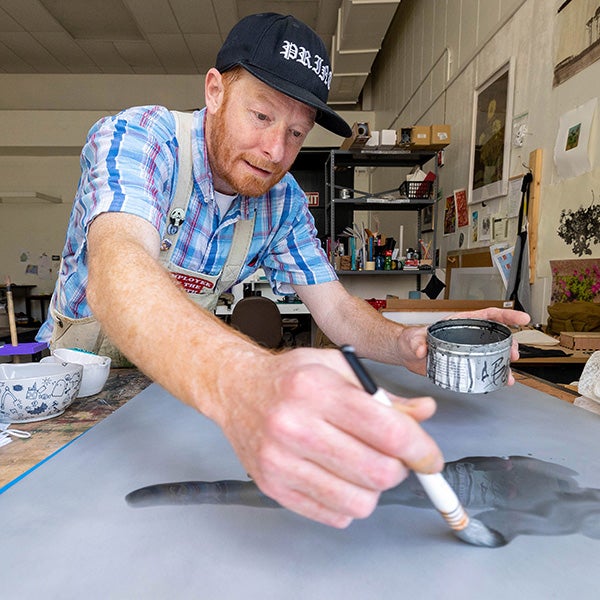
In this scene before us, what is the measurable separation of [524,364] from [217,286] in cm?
89

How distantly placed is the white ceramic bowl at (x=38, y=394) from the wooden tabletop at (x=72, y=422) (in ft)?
0.07

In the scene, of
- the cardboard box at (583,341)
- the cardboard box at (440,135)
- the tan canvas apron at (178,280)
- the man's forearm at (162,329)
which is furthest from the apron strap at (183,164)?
the cardboard box at (440,135)

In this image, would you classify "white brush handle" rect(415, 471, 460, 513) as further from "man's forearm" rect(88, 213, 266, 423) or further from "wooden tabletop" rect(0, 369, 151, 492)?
"wooden tabletop" rect(0, 369, 151, 492)

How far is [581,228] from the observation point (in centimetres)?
154

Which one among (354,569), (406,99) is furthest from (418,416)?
(406,99)

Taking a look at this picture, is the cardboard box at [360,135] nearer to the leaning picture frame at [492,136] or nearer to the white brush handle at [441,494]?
the leaning picture frame at [492,136]

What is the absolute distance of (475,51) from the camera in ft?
7.89

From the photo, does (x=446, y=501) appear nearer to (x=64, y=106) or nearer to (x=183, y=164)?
(x=183, y=164)

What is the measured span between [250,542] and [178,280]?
73 cm

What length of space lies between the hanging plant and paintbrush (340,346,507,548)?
1339mm

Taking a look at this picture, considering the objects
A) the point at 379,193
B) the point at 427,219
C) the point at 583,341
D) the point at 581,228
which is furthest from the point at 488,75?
the point at 583,341

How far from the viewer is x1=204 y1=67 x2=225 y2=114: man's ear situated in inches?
36.8

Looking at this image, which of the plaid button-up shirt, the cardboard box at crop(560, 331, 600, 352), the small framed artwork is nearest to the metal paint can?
the plaid button-up shirt

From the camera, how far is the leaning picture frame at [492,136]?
2051 mm
